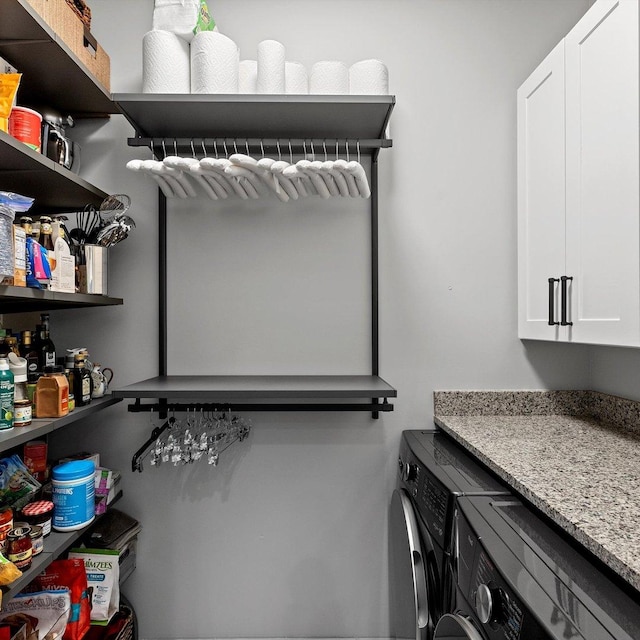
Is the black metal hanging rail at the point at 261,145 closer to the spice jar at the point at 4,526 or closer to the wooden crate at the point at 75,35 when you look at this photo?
the wooden crate at the point at 75,35

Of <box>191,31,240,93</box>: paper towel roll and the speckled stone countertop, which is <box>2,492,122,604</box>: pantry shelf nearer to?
the speckled stone countertop

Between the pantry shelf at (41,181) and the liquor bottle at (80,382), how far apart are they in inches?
20.0

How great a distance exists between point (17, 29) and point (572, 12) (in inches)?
71.1

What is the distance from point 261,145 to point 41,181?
0.66m

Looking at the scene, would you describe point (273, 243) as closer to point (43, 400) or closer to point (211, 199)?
point (211, 199)

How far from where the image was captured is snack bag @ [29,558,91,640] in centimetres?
137

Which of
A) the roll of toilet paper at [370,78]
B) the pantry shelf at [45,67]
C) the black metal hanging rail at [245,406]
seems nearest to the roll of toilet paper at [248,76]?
the roll of toilet paper at [370,78]

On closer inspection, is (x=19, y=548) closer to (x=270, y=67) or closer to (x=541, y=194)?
(x=270, y=67)

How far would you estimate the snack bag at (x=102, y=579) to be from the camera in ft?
4.91

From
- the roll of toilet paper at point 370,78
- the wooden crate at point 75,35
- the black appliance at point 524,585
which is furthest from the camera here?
the roll of toilet paper at point 370,78

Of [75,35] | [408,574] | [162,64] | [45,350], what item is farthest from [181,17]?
[408,574]

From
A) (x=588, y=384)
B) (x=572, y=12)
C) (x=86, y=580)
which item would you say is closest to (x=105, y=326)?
(x=86, y=580)

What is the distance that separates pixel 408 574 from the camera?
1.73 m

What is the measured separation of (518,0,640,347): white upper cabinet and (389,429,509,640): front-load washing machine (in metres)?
0.48
